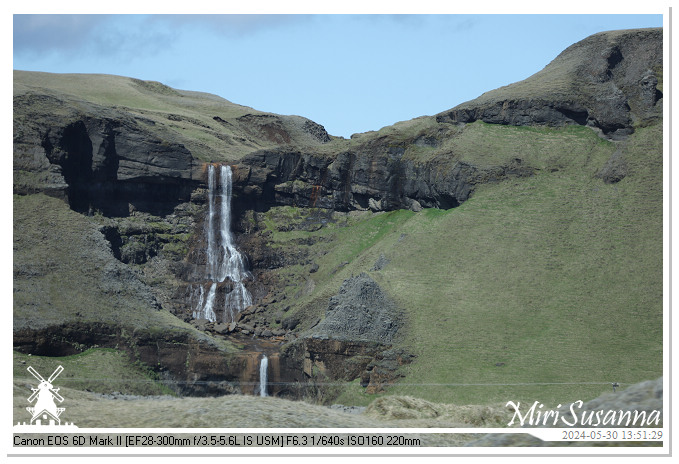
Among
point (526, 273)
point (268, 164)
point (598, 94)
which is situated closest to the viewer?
point (526, 273)

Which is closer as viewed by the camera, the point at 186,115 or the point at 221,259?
the point at 221,259

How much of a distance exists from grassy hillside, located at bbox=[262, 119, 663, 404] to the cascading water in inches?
256

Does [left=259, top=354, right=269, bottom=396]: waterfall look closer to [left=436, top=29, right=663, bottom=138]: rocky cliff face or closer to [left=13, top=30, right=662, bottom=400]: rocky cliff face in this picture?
[left=13, top=30, right=662, bottom=400]: rocky cliff face

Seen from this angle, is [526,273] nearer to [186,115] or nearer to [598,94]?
[598,94]

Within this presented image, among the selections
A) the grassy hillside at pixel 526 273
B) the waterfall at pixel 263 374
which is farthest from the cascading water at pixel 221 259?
the waterfall at pixel 263 374

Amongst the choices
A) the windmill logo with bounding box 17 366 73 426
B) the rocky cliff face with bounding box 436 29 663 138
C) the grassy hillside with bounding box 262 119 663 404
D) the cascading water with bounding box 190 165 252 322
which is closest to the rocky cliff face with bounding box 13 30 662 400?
the rocky cliff face with bounding box 436 29 663 138

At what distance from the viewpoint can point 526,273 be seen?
85438 mm

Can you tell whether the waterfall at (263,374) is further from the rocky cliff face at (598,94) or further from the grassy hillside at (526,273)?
the rocky cliff face at (598,94)

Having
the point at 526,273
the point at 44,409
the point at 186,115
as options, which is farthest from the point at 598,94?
the point at 44,409

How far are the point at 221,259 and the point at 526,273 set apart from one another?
147ft

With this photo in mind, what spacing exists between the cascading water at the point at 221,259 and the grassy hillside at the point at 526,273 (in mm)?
6496

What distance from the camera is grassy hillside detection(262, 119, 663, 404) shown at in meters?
71.6

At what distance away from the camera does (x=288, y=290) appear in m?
107
